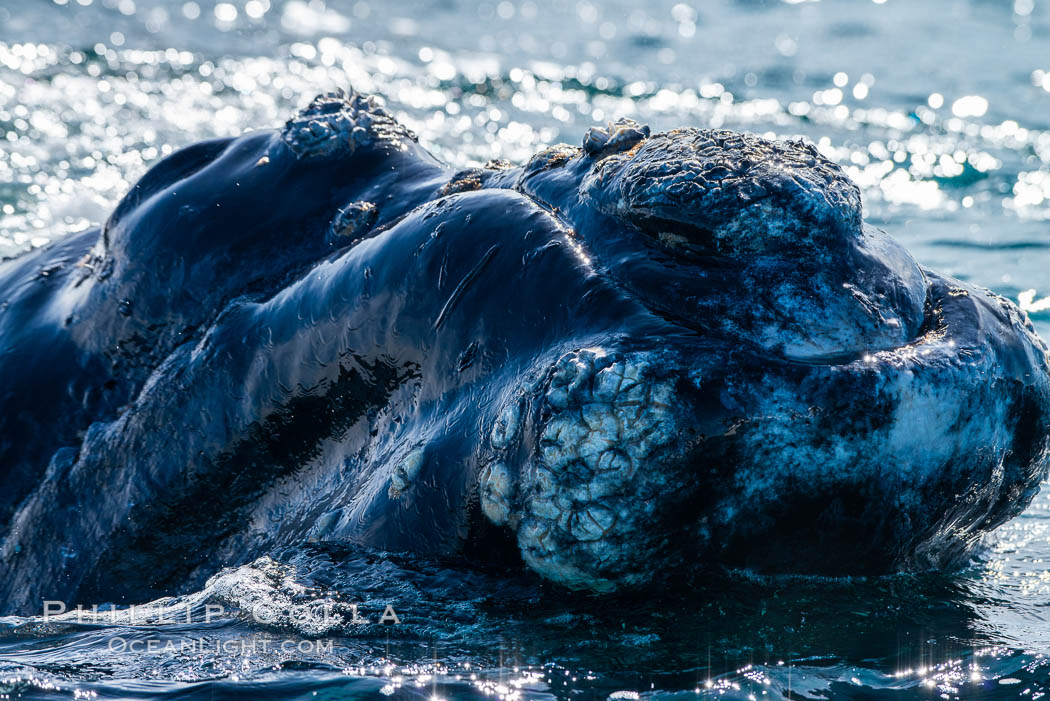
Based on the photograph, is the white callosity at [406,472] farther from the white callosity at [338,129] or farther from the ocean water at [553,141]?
the white callosity at [338,129]

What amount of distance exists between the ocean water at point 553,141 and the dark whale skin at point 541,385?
6.8 inches

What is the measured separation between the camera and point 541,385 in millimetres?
3453

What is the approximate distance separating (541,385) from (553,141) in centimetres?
935

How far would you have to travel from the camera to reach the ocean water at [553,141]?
11.4ft

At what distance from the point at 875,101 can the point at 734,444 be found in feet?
37.6

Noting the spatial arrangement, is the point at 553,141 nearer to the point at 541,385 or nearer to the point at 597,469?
the point at 541,385

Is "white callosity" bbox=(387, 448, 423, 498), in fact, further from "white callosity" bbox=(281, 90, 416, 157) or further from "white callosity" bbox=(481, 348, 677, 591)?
"white callosity" bbox=(281, 90, 416, 157)

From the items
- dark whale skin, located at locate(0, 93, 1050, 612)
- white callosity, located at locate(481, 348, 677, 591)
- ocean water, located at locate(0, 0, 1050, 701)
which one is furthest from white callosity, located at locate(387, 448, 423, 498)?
white callosity, located at locate(481, 348, 677, 591)

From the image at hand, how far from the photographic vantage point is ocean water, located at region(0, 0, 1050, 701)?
3461mm

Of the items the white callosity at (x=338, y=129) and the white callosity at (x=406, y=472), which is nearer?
the white callosity at (x=406, y=472)

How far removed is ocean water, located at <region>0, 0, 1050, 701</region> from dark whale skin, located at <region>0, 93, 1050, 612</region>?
0.57 ft

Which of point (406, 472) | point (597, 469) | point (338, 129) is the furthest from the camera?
point (338, 129)

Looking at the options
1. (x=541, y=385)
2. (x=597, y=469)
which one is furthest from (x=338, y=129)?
(x=597, y=469)

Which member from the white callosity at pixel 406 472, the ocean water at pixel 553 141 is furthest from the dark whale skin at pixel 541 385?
the ocean water at pixel 553 141
